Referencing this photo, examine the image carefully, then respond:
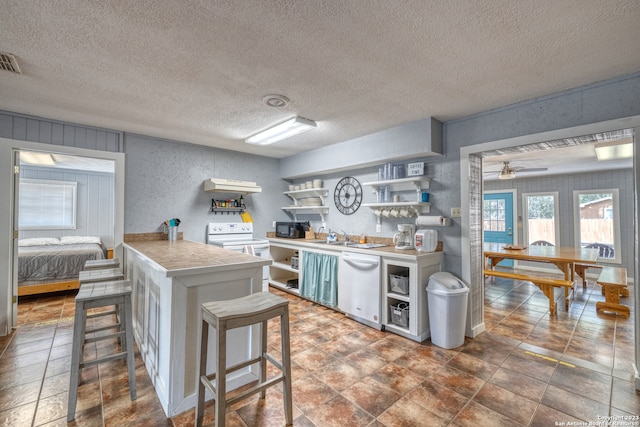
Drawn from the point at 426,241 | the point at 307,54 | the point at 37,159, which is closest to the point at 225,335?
the point at 307,54

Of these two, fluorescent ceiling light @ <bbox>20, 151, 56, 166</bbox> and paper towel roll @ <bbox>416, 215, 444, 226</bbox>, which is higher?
fluorescent ceiling light @ <bbox>20, 151, 56, 166</bbox>

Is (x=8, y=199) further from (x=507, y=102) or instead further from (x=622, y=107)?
(x=622, y=107)

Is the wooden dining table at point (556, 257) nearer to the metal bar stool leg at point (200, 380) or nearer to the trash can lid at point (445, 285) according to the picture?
the trash can lid at point (445, 285)

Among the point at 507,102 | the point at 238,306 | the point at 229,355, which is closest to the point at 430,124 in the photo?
the point at 507,102

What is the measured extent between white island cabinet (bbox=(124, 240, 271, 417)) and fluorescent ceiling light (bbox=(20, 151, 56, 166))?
14.8 feet

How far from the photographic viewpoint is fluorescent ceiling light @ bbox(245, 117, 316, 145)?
10.1 ft

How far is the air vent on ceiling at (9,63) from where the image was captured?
6.15ft

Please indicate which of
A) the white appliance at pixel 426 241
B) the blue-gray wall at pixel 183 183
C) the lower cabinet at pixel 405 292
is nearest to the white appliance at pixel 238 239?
the blue-gray wall at pixel 183 183

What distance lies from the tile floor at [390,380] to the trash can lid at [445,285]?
545mm

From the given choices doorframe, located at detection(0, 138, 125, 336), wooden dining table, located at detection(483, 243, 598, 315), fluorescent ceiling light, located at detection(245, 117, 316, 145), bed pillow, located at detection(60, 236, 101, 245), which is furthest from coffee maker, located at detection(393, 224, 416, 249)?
bed pillow, located at detection(60, 236, 101, 245)

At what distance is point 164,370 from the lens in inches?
72.6

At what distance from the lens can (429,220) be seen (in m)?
3.17

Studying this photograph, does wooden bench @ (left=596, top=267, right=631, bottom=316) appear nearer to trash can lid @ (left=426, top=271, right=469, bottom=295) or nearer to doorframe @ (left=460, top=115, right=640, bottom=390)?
doorframe @ (left=460, top=115, right=640, bottom=390)

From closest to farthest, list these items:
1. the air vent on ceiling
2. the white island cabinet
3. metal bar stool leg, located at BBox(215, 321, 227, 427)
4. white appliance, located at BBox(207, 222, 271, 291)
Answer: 1. metal bar stool leg, located at BBox(215, 321, 227, 427)
2. the white island cabinet
3. the air vent on ceiling
4. white appliance, located at BBox(207, 222, 271, 291)
